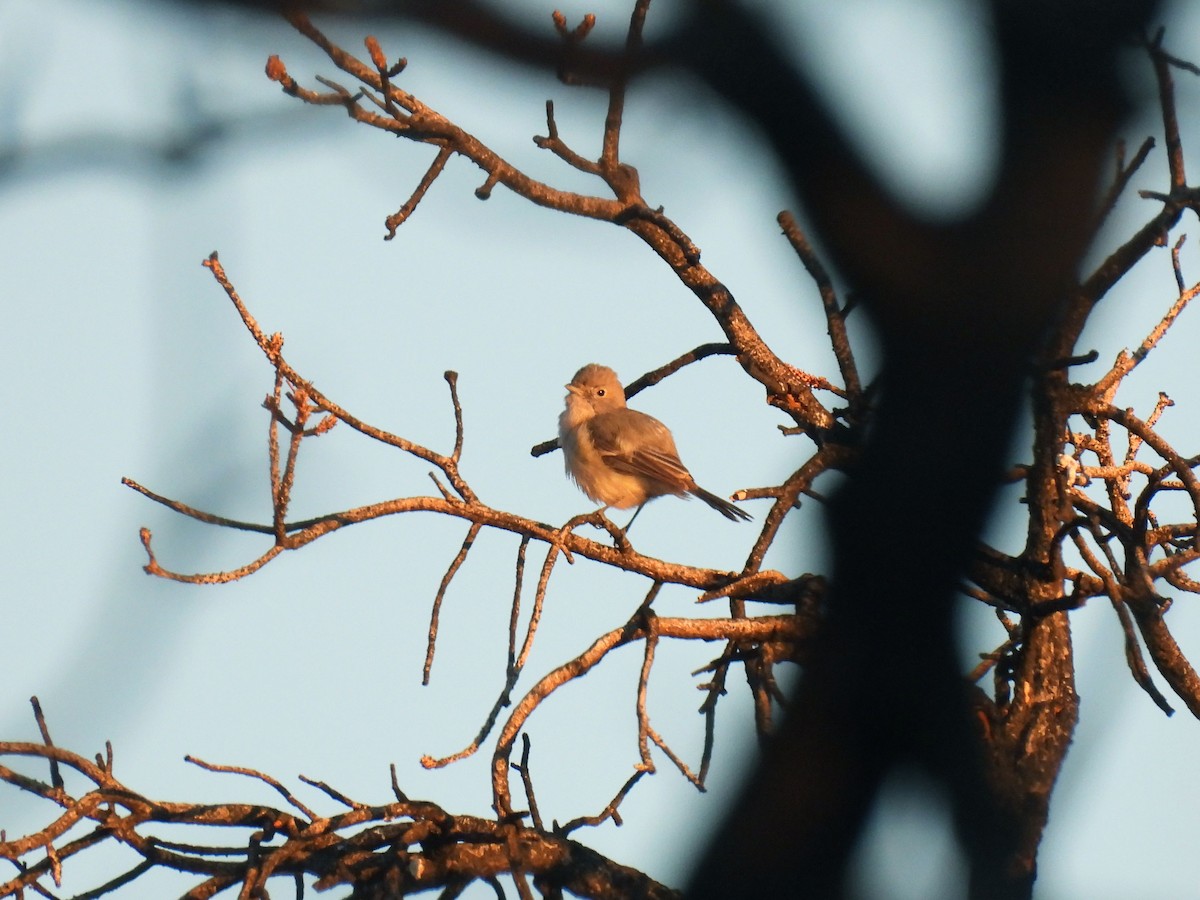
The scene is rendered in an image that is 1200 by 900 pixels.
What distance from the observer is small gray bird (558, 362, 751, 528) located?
8.72 metres

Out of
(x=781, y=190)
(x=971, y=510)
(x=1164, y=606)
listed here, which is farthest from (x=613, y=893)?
(x=781, y=190)

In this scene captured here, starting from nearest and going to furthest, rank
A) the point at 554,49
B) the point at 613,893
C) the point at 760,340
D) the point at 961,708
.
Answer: the point at 554,49, the point at 961,708, the point at 613,893, the point at 760,340

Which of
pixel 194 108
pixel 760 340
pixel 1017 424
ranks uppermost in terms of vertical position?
pixel 760 340

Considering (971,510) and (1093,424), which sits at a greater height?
(1093,424)

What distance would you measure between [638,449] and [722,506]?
0.67 m

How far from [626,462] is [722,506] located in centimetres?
70

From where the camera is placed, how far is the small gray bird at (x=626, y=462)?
28.6 ft

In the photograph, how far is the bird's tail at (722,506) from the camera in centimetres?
852

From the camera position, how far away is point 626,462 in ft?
29.1

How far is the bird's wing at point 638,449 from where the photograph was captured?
8.74 metres

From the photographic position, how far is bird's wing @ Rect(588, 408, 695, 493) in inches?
344

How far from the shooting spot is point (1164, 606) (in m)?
3.94

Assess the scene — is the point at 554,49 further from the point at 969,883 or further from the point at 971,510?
the point at 969,883

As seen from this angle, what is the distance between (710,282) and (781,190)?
2.97 m
